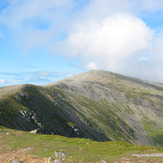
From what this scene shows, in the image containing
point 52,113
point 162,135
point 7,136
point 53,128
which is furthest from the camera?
point 162,135

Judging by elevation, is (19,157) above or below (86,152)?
below

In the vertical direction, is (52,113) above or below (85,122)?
above

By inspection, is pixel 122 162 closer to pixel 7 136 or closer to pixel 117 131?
pixel 7 136

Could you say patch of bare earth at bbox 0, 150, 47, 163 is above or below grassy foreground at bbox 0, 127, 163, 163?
below

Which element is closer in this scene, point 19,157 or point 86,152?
point 19,157

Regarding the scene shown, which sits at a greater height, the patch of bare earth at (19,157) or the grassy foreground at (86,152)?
the grassy foreground at (86,152)

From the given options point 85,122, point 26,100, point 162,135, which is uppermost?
point 26,100

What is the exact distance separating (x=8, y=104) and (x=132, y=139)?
4445 inches

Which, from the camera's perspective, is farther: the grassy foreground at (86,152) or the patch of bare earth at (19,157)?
the patch of bare earth at (19,157)

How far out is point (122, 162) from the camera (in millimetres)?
16922

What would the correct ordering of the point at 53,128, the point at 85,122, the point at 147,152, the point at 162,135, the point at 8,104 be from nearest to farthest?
the point at 147,152 → the point at 8,104 → the point at 53,128 → the point at 85,122 → the point at 162,135

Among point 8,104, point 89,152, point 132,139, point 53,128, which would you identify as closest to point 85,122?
point 53,128

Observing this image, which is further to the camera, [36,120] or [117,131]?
[117,131]

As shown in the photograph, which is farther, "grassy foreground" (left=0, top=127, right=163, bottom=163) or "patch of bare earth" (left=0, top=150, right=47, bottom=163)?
"patch of bare earth" (left=0, top=150, right=47, bottom=163)
